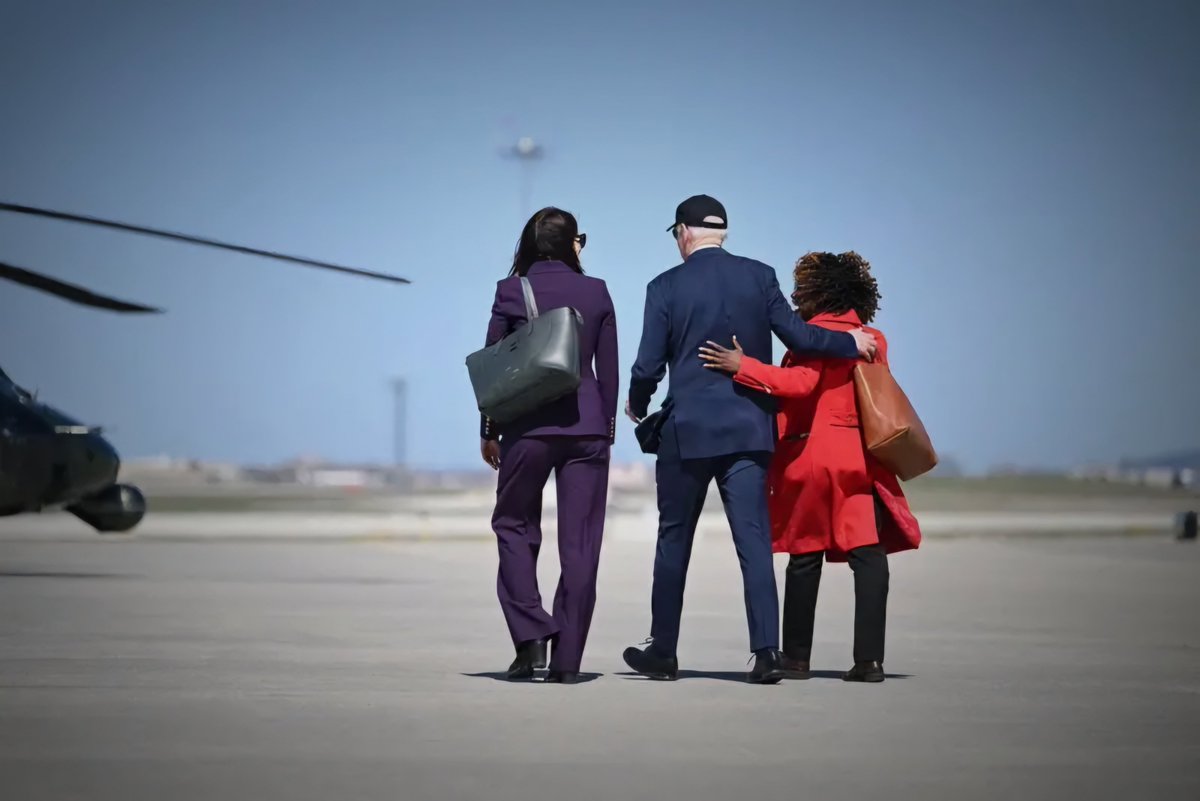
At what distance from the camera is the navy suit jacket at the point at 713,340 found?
7820 mm

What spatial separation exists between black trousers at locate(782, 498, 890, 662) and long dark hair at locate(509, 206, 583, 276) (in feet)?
5.49

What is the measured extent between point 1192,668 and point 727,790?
439cm

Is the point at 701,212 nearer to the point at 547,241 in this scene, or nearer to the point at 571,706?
the point at 547,241

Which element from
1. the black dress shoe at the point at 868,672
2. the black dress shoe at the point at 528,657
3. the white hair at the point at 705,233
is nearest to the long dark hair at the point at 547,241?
the white hair at the point at 705,233

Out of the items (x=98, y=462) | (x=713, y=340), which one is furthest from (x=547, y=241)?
(x=98, y=462)

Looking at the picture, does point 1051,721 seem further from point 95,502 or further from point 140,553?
point 140,553

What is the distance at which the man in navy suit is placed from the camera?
7.84 meters

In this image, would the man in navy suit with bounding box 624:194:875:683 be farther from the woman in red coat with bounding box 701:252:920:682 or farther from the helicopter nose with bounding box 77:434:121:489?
the helicopter nose with bounding box 77:434:121:489

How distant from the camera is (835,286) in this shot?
830 cm

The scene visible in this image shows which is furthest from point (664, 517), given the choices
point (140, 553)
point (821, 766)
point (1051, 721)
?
point (140, 553)

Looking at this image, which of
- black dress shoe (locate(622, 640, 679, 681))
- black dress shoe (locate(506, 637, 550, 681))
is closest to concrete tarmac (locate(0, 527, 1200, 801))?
black dress shoe (locate(622, 640, 679, 681))

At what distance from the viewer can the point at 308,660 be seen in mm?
9055

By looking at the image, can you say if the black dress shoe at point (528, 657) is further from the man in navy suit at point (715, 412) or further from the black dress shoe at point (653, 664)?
the man in navy suit at point (715, 412)

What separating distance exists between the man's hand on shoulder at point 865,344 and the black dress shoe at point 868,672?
4.35ft
